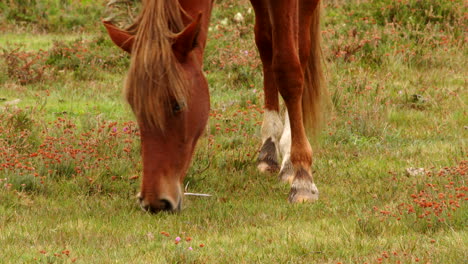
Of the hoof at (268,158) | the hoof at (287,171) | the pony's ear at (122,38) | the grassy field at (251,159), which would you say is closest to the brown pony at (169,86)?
the pony's ear at (122,38)

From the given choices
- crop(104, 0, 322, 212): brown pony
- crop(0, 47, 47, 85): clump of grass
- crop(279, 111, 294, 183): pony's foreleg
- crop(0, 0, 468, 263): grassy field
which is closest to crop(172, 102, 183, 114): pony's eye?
crop(104, 0, 322, 212): brown pony

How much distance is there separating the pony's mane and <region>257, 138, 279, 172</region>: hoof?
78.7 inches

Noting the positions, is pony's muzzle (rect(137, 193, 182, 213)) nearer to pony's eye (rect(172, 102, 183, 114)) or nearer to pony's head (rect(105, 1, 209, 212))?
pony's head (rect(105, 1, 209, 212))

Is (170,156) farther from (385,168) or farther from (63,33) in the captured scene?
(63,33)

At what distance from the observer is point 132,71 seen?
4148 mm

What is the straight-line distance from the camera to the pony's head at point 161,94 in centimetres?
412

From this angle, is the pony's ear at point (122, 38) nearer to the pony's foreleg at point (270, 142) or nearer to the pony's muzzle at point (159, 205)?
the pony's muzzle at point (159, 205)

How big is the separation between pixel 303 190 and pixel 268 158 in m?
1.07

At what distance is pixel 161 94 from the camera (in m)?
4.14

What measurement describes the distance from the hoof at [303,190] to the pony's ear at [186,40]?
4.38 feet

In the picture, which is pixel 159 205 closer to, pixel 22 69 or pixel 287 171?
pixel 287 171

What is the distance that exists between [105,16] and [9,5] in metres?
2.90

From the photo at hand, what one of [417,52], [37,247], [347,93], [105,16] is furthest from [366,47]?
[37,247]

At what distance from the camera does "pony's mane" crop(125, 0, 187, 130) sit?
4105 millimetres
